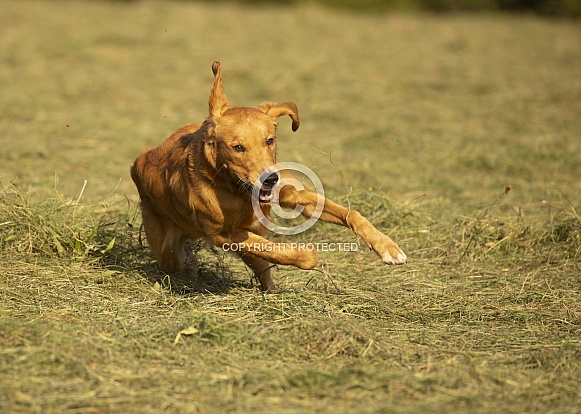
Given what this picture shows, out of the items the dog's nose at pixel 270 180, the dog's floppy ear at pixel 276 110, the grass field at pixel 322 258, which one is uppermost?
the dog's floppy ear at pixel 276 110

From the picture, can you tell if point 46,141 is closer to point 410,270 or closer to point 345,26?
point 410,270

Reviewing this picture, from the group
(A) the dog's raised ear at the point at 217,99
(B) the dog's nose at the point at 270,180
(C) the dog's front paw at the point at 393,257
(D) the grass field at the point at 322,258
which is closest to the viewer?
(D) the grass field at the point at 322,258

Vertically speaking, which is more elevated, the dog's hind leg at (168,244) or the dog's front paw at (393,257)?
the dog's front paw at (393,257)

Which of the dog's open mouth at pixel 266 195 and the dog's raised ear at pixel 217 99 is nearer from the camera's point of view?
the dog's open mouth at pixel 266 195

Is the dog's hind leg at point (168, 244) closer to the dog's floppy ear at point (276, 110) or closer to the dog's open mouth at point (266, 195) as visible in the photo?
the dog's open mouth at point (266, 195)

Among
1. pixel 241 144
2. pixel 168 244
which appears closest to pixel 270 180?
pixel 241 144

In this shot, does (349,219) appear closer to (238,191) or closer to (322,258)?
(238,191)

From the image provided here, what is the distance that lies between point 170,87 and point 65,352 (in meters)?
10.4

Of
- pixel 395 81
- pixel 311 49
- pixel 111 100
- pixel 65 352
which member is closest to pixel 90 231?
pixel 65 352

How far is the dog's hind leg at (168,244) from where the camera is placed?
22.5 ft

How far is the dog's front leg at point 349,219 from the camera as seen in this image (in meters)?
5.86

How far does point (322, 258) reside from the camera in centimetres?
728

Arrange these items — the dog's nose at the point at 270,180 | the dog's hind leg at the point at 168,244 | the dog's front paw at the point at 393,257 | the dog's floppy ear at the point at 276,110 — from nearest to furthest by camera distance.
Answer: the dog's nose at the point at 270,180
the dog's front paw at the point at 393,257
the dog's floppy ear at the point at 276,110
the dog's hind leg at the point at 168,244

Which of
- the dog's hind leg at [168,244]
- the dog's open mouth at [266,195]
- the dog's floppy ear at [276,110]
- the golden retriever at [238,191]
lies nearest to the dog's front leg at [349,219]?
the golden retriever at [238,191]
